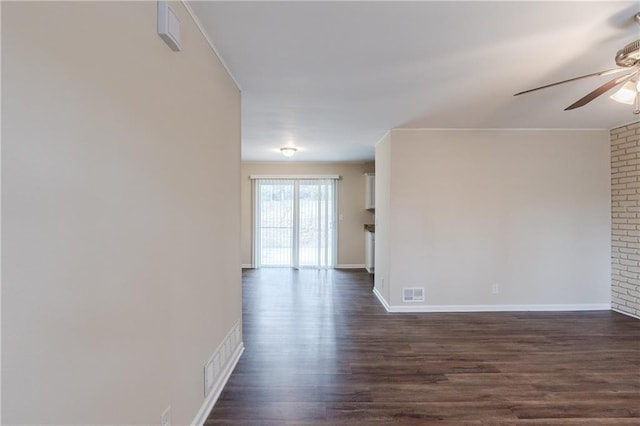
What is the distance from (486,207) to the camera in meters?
4.04

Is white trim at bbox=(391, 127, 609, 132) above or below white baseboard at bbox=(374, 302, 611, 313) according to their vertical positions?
above

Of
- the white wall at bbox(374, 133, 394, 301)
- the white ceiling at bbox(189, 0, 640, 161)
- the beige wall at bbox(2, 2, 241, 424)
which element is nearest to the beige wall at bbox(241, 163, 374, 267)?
the white wall at bbox(374, 133, 394, 301)

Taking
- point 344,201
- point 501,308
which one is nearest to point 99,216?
point 501,308

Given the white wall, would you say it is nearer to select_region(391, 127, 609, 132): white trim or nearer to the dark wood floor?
select_region(391, 127, 609, 132): white trim

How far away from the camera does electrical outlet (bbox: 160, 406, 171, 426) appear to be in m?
1.41

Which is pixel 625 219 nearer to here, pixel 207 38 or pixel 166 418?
pixel 207 38

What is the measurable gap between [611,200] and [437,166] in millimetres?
2265

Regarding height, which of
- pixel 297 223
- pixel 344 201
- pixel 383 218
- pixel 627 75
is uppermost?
pixel 627 75

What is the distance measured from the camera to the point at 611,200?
4.06 metres

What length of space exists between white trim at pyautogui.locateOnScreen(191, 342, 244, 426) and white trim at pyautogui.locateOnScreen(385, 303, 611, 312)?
211cm

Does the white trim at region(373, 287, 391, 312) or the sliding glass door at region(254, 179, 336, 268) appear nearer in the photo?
the white trim at region(373, 287, 391, 312)

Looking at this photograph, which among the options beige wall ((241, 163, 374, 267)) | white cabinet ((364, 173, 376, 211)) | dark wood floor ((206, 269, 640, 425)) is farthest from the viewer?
beige wall ((241, 163, 374, 267))

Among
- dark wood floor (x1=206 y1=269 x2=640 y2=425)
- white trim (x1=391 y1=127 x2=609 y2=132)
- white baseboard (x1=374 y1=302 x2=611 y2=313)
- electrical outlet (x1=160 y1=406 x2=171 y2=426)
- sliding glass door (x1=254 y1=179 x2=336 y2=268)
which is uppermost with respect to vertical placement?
white trim (x1=391 y1=127 x2=609 y2=132)

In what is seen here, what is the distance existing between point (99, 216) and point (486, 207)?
163 inches
